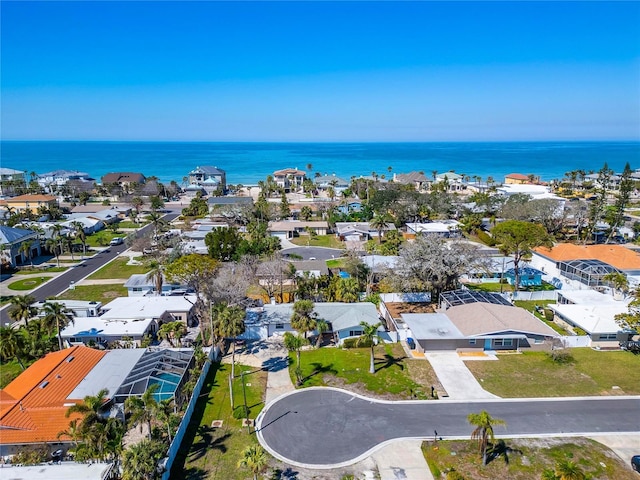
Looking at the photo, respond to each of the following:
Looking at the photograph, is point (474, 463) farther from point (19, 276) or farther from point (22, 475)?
point (19, 276)

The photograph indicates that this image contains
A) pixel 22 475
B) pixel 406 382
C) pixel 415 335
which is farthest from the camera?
pixel 415 335

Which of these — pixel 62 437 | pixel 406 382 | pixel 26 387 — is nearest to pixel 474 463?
pixel 406 382

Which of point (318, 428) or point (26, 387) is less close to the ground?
point (26, 387)

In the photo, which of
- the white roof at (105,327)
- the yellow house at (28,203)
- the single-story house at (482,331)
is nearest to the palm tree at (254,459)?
the single-story house at (482,331)

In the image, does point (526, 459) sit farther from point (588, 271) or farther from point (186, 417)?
point (588, 271)

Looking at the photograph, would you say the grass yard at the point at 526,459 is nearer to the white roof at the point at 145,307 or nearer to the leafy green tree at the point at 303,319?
the leafy green tree at the point at 303,319
